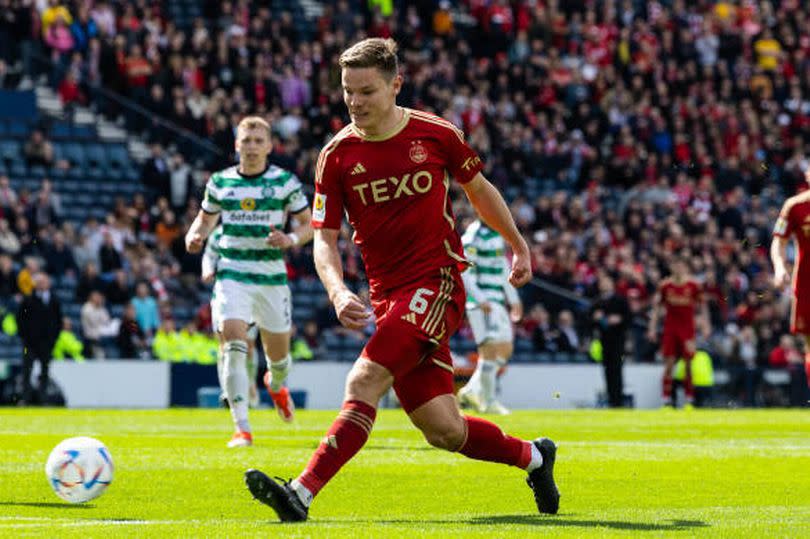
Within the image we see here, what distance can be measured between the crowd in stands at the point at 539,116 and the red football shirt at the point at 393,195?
18.0 metres

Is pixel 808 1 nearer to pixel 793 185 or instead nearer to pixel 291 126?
pixel 793 185

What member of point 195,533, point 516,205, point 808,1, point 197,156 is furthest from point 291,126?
point 195,533

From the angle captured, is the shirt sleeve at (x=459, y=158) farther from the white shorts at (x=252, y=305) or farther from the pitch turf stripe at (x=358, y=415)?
the white shorts at (x=252, y=305)

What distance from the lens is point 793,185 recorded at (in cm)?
3806

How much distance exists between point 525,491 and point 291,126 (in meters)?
22.4

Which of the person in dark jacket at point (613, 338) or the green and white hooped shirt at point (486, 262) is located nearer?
the green and white hooped shirt at point (486, 262)

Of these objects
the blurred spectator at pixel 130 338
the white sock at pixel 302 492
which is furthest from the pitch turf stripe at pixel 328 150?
the blurred spectator at pixel 130 338

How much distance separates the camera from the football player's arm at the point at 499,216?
26.6 feet

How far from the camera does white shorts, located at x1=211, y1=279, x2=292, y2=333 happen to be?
13828 millimetres

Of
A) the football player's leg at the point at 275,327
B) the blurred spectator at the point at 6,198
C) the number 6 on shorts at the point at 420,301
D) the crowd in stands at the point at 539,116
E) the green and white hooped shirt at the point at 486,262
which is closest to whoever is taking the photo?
the number 6 on shorts at the point at 420,301

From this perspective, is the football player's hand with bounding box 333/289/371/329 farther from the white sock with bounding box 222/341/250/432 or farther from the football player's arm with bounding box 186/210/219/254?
the white sock with bounding box 222/341/250/432

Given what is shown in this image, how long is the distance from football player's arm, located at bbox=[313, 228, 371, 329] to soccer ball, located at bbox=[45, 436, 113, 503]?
156cm

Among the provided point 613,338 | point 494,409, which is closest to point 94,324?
point 494,409

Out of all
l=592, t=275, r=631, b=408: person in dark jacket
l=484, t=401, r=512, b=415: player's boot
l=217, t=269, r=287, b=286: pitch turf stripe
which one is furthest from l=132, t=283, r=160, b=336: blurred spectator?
l=217, t=269, r=287, b=286: pitch turf stripe
